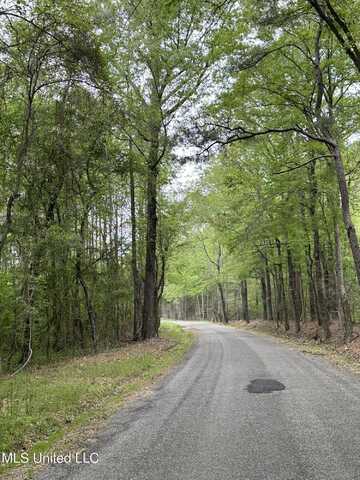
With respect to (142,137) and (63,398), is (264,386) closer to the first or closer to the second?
(63,398)

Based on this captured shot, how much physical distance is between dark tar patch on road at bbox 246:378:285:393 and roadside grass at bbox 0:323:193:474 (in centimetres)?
254

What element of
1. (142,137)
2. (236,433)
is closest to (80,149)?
(142,137)

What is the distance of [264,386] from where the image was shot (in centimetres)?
759

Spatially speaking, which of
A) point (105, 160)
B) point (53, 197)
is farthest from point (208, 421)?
point (105, 160)

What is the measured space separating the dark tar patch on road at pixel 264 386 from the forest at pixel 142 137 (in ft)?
17.0

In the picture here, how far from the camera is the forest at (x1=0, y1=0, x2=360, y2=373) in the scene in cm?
948

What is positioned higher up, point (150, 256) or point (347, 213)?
point (347, 213)

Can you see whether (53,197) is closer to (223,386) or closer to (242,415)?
(223,386)

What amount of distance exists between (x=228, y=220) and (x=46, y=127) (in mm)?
11030

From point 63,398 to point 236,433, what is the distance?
372 cm

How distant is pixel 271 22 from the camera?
29.3ft

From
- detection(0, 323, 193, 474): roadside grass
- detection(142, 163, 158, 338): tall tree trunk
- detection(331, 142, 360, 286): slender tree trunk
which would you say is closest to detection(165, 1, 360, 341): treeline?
detection(331, 142, 360, 286): slender tree trunk

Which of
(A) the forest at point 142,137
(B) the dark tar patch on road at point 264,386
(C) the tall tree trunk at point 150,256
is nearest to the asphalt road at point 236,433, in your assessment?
(B) the dark tar patch on road at point 264,386

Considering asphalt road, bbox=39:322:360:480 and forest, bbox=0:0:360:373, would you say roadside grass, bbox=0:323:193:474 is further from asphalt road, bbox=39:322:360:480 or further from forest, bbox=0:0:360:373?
forest, bbox=0:0:360:373
